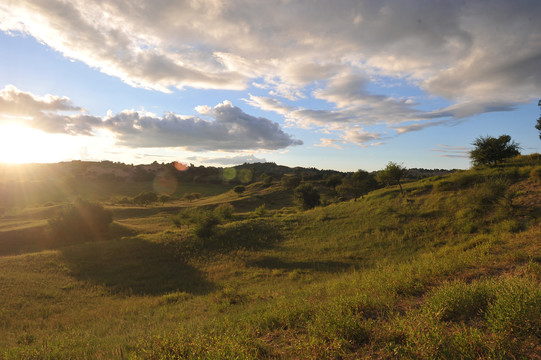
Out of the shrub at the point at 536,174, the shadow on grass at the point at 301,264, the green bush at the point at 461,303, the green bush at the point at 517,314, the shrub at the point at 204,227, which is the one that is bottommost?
the shadow on grass at the point at 301,264

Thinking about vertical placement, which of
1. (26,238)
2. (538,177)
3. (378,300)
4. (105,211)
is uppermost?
(538,177)

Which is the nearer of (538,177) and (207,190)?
(538,177)

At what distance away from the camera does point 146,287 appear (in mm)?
16734

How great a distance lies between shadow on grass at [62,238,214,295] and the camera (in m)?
16.8

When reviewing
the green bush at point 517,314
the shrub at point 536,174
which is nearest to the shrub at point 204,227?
the green bush at point 517,314

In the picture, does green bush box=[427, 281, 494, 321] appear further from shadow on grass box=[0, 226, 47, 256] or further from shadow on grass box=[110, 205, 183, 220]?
shadow on grass box=[110, 205, 183, 220]

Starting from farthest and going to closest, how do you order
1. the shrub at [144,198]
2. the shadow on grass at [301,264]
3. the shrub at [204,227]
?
the shrub at [144,198]
the shrub at [204,227]
the shadow on grass at [301,264]

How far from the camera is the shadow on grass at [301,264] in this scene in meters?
17.3

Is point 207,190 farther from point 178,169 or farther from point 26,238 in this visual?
point 26,238

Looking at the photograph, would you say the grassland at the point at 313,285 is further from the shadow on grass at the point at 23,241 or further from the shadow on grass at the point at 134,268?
the shadow on grass at the point at 23,241

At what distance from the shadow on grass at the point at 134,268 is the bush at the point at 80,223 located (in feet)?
38.9

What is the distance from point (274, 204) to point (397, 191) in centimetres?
4593

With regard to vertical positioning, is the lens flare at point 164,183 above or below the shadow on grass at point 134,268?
above

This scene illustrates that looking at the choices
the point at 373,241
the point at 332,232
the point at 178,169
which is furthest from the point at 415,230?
the point at 178,169
